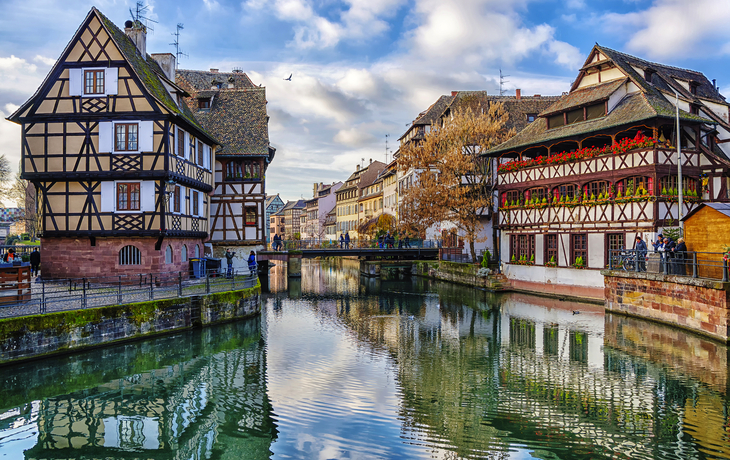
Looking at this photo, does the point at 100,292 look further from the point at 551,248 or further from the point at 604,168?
the point at 604,168

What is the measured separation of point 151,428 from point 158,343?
Result: 7.85 metres

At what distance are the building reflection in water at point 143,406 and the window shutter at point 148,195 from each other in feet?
27.0

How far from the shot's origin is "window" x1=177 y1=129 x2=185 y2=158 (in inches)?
1034

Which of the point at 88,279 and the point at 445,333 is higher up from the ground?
the point at 88,279

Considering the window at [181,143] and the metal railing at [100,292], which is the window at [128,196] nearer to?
the window at [181,143]

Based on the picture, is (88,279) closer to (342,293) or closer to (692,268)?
(342,293)

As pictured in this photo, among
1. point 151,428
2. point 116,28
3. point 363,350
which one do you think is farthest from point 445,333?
point 116,28

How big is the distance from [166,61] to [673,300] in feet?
97.4

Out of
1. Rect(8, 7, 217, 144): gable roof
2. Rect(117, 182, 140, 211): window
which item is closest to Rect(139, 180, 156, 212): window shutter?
Rect(117, 182, 140, 211): window

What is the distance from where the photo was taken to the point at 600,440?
400 inches

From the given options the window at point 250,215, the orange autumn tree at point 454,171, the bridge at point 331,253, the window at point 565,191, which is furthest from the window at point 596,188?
the window at point 250,215

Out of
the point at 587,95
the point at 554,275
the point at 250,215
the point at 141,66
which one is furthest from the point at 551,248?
the point at 141,66

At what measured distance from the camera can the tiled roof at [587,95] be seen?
2861 cm

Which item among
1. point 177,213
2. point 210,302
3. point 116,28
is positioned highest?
point 116,28
